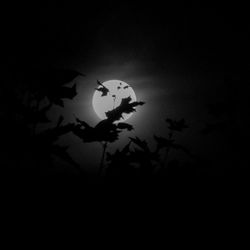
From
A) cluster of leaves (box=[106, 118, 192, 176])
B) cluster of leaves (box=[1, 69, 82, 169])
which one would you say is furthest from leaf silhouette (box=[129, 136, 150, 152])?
cluster of leaves (box=[1, 69, 82, 169])

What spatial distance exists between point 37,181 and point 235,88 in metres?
3.13

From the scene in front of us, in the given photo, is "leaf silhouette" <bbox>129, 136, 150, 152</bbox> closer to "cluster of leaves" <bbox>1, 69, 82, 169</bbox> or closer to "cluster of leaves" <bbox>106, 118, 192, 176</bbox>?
"cluster of leaves" <bbox>106, 118, 192, 176</bbox>

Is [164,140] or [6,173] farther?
[164,140]

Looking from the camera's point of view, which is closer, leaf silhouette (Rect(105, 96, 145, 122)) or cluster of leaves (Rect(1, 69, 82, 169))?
cluster of leaves (Rect(1, 69, 82, 169))

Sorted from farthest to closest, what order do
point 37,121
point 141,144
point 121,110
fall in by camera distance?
point 141,144 → point 121,110 → point 37,121

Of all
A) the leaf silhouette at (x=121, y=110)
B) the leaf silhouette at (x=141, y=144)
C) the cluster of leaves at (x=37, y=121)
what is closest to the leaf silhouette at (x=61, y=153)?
the cluster of leaves at (x=37, y=121)

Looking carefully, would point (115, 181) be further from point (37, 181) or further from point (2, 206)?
point (2, 206)

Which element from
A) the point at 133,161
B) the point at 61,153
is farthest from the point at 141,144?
the point at 61,153

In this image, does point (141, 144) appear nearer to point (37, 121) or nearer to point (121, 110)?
point (121, 110)

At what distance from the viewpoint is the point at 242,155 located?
9.63ft

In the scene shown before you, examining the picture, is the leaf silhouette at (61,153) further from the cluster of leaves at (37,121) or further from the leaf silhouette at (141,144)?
the leaf silhouette at (141,144)

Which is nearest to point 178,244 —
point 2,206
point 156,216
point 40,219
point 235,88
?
point 156,216

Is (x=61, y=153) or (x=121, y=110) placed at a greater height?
(x=121, y=110)

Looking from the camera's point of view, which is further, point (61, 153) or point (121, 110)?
point (121, 110)
